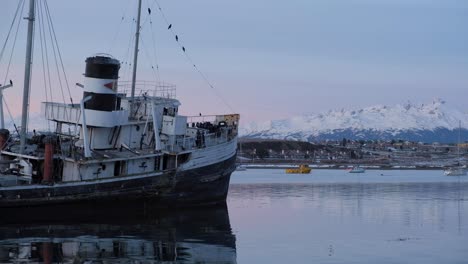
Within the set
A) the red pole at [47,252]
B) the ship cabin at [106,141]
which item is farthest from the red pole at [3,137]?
the red pole at [47,252]

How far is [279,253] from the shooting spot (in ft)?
83.3

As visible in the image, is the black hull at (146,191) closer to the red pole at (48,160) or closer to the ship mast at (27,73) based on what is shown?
the red pole at (48,160)

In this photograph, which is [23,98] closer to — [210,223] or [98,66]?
[98,66]

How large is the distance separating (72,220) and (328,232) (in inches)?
435

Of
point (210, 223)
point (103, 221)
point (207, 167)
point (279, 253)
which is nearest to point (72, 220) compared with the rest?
point (103, 221)

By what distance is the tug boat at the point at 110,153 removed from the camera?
3434 centimetres

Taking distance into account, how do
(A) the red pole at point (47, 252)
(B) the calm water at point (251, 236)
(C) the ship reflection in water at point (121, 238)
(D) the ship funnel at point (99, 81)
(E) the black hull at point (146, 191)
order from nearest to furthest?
(A) the red pole at point (47, 252) < (C) the ship reflection in water at point (121, 238) < (B) the calm water at point (251, 236) < (E) the black hull at point (146, 191) < (D) the ship funnel at point (99, 81)

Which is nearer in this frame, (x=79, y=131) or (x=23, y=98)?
(x=23, y=98)

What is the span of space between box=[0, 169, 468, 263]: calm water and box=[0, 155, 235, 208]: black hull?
76 cm

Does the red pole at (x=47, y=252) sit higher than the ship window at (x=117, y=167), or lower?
lower

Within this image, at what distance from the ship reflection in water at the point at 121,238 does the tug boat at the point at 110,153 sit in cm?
101

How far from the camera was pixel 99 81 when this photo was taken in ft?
122

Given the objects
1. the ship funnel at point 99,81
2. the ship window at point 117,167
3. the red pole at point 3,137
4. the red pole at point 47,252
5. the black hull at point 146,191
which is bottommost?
the red pole at point 47,252

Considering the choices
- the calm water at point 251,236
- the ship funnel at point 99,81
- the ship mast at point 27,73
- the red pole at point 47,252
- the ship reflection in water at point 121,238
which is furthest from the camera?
the ship funnel at point 99,81
